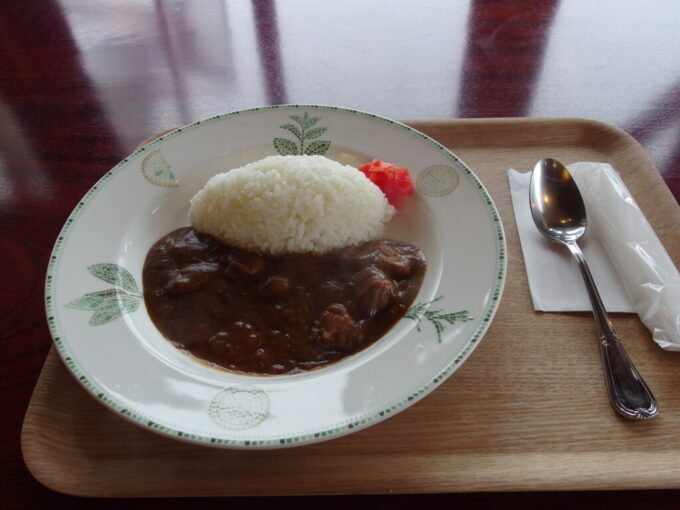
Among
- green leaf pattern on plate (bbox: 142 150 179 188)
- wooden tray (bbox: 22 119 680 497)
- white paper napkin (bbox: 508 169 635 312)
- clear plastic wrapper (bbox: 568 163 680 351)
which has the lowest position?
wooden tray (bbox: 22 119 680 497)

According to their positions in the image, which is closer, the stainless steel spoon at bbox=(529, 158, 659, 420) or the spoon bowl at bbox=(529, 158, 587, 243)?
the stainless steel spoon at bbox=(529, 158, 659, 420)

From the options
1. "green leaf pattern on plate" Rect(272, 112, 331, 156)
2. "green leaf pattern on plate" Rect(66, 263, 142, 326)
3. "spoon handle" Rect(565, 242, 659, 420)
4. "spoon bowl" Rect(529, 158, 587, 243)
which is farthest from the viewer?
"green leaf pattern on plate" Rect(272, 112, 331, 156)

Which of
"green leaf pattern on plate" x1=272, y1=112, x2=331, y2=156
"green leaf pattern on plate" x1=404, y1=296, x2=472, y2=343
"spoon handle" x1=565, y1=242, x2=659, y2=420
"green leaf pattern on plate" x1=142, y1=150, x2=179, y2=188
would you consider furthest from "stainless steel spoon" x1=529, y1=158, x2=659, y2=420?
"green leaf pattern on plate" x1=142, y1=150, x2=179, y2=188

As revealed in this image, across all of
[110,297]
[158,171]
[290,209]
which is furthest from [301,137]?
[110,297]

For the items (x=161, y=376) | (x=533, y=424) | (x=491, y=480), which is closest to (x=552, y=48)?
(x=533, y=424)

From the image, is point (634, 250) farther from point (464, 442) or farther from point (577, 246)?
point (464, 442)

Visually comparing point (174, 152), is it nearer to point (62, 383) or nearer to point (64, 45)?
point (62, 383)

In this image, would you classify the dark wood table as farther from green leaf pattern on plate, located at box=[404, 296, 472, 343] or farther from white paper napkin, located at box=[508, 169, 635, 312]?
green leaf pattern on plate, located at box=[404, 296, 472, 343]
